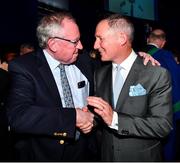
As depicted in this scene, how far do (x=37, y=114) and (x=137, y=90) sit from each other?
2.13 feet

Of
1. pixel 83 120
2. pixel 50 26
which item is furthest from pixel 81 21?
pixel 83 120

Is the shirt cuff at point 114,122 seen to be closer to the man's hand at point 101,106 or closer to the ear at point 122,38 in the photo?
the man's hand at point 101,106

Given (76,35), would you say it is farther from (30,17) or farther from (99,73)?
(30,17)

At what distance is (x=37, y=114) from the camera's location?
2.03 m

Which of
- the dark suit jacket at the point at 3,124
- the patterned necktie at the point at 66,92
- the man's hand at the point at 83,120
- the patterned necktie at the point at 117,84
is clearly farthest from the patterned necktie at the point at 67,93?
the dark suit jacket at the point at 3,124

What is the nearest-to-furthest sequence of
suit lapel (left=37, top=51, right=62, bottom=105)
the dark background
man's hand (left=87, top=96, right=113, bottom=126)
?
man's hand (left=87, top=96, right=113, bottom=126) → suit lapel (left=37, top=51, right=62, bottom=105) → the dark background

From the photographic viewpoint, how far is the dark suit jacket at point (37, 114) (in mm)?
2039

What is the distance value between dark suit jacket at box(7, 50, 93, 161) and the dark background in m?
2.91

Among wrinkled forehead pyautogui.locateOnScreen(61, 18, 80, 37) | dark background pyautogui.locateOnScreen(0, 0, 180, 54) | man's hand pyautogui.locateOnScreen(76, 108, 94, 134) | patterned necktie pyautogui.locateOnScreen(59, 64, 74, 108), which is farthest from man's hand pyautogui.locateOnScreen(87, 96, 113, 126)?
dark background pyautogui.locateOnScreen(0, 0, 180, 54)

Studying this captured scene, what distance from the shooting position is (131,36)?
7.43 ft

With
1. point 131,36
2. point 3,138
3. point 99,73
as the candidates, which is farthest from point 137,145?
point 3,138

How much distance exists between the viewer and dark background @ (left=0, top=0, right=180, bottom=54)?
521 centimetres

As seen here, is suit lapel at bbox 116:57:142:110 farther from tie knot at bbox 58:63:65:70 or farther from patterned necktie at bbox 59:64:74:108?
tie knot at bbox 58:63:65:70

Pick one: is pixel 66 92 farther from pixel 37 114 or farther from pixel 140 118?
pixel 140 118
